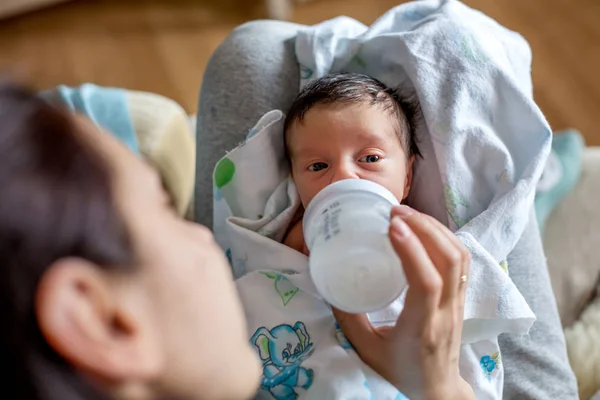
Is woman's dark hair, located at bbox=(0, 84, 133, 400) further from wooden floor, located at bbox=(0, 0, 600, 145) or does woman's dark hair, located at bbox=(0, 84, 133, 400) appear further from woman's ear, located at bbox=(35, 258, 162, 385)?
wooden floor, located at bbox=(0, 0, 600, 145)

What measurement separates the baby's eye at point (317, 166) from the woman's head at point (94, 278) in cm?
42

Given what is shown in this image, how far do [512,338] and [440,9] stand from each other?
0.58 m

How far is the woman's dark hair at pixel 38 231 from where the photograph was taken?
37 cm

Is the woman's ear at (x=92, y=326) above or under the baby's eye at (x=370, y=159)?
above

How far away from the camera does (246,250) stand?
3.07ft

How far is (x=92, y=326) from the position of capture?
15.4 inches

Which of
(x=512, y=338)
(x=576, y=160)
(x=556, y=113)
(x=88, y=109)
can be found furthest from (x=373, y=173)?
(x=556, y=113)

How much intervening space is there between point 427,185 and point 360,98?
0.64 feet

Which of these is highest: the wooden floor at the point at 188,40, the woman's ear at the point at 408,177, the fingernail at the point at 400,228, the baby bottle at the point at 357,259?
the fingernail at the point at 400,228

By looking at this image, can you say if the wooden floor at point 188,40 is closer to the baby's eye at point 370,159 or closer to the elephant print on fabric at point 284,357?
the baby's eye at point 370,159

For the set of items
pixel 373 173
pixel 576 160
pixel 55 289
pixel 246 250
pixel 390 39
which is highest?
pixel 55 289

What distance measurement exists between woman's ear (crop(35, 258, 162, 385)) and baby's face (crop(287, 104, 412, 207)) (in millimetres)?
465

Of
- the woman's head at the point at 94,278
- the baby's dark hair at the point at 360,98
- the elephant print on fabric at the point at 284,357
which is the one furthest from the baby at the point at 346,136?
the woman's head at the point at 94,278

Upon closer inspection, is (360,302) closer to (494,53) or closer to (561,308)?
(494,53)
